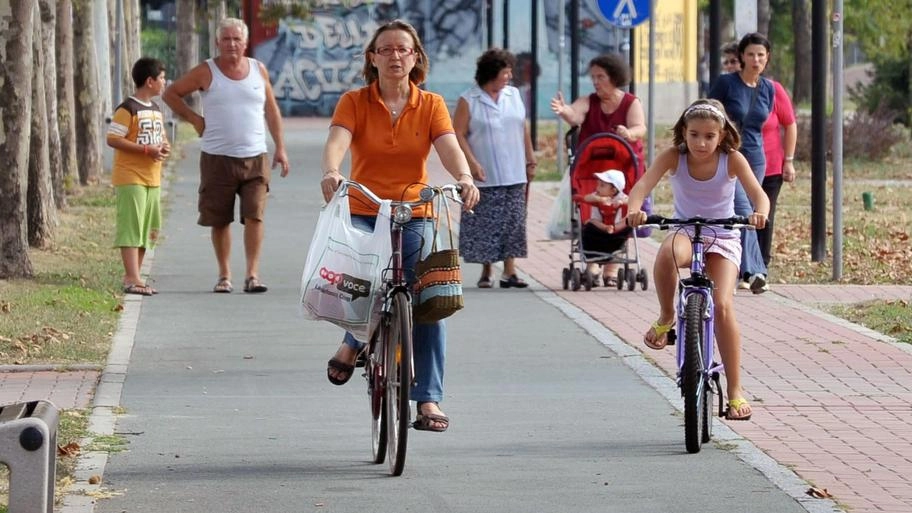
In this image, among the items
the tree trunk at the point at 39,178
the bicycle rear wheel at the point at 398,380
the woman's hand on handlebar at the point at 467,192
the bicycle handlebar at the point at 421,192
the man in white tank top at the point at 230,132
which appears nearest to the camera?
the bicycle rear wheel at the point at 398,380

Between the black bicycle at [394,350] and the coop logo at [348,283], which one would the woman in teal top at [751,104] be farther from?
the coop logo at [348,283]

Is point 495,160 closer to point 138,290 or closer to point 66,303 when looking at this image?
point 138,290

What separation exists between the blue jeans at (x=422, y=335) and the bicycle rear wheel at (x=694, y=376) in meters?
0.98

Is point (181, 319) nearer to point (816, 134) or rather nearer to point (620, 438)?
point (620, 438)

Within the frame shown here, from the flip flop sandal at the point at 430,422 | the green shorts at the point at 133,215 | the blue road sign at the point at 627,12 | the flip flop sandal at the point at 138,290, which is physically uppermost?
the blue road sign at the point at 627,12

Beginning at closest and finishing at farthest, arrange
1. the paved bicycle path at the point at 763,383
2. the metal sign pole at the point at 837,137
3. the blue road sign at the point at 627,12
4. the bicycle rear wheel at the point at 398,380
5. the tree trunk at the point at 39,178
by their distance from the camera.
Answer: the bicycle rear wheel at the point at 398,380 < the paved bicycle path at the point at 763,383 < the metal sign pole at the point at 837,137 < the tree trunk at the point at 39,178 < the blue road sign at the point at 627,12

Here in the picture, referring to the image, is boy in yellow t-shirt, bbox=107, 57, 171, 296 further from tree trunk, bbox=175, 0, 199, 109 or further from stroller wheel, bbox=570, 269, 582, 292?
tree trunk, bbox=175, 0, 199, 109

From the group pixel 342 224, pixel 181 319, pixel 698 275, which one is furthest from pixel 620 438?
pixel 181 319

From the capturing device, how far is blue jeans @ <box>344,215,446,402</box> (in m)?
7.88

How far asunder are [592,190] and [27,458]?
8414 mm

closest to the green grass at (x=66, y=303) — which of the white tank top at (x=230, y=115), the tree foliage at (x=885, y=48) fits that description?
the white tank top at (x=230, y=115)

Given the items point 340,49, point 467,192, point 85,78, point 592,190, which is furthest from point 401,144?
point 340,49

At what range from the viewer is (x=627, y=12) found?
2022 cm

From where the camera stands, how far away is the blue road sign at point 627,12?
2011 cm
